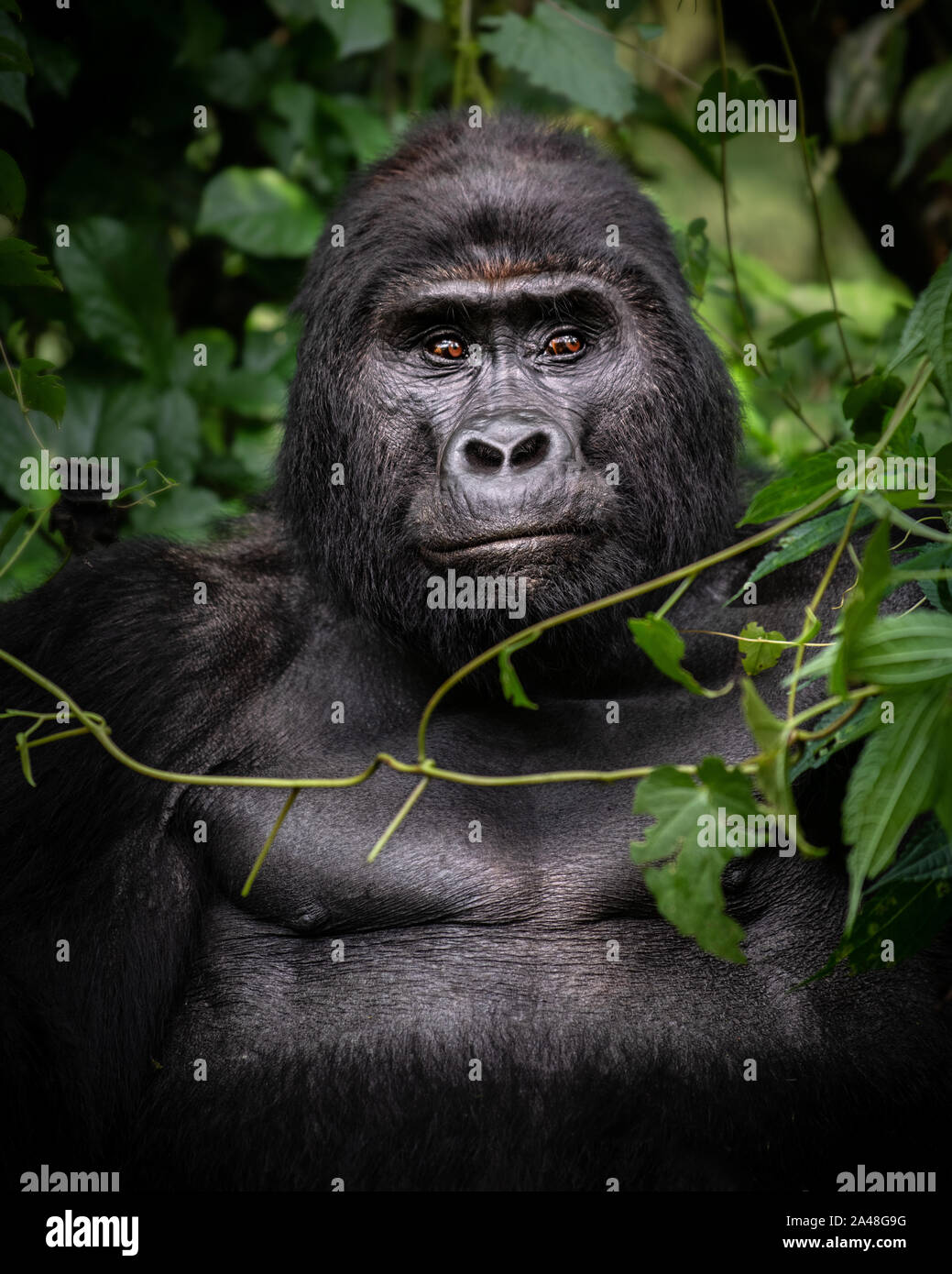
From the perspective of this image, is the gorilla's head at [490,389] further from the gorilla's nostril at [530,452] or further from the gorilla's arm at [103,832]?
the gorilla's arm at [103,832]

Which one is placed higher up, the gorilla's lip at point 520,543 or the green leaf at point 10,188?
the green leaf at point 10,188

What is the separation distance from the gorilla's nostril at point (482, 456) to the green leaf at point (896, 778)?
4.42ft

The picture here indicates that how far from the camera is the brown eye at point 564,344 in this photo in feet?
11.8

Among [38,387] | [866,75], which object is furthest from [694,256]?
[38,387]

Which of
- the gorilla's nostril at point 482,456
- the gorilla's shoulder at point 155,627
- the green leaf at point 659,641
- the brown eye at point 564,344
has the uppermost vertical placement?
the brown eye at point 564,344

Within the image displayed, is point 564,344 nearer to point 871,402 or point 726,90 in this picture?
point 871,402

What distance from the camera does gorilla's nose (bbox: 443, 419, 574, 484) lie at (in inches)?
124

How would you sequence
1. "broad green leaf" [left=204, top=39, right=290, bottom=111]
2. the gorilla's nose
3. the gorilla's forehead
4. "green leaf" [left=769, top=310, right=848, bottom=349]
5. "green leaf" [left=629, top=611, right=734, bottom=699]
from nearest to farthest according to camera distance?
"green leaf" [left=629, top=611, right=734, bottom=699] → the gorilla's nose → the gorilla's forehead → "green leaf" [left=769, top=310, right=848, bottom=349] → "broad green leaf" [left=204, top=39, right=290, bottom=111]

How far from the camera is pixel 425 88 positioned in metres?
6.14

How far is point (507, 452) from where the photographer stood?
10.3 feet

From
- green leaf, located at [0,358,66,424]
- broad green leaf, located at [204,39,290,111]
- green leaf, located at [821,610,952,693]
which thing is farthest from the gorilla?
broad green leaf, located at [204,39,290,111]

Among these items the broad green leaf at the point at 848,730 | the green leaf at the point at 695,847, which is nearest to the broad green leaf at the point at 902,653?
the broad green leaf at the point at 848,730

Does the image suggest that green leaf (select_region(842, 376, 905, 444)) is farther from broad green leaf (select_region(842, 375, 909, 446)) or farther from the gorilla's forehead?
the gorilla's forehead

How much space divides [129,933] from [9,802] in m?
0.43
